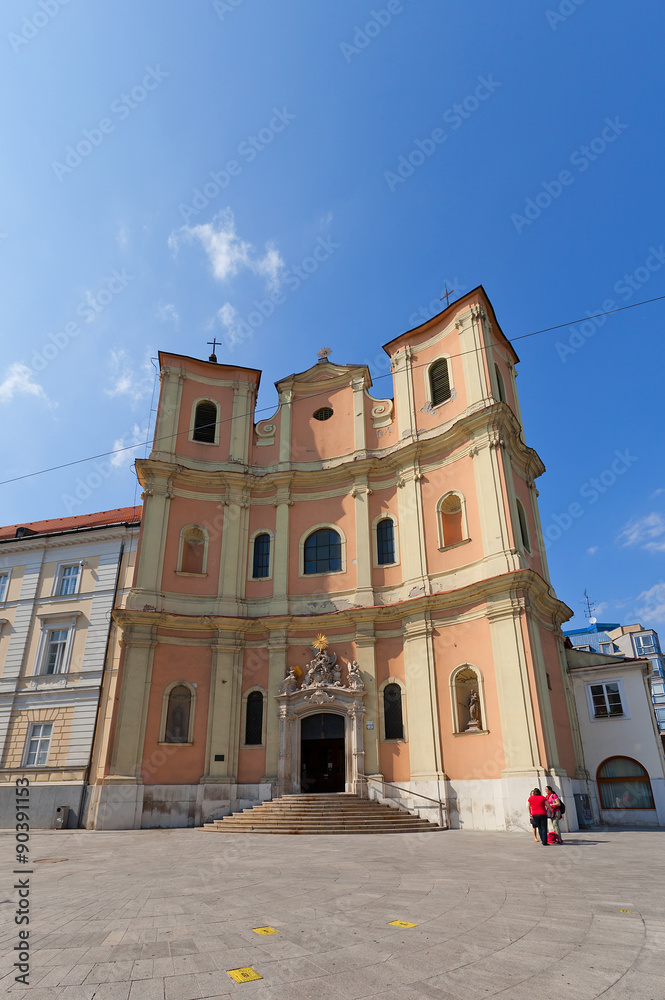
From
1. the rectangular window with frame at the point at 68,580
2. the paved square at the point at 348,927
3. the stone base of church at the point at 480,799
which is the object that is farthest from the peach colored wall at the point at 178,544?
the paved square at the point at 348,927

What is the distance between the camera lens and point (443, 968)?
4652mm

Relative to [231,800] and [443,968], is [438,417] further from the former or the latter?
[443,968]

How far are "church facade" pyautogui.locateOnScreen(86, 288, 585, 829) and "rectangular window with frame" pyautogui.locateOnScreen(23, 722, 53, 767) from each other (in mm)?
2571

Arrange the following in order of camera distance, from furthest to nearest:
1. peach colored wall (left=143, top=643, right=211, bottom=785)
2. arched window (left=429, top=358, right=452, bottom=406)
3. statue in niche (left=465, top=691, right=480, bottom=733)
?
arched window (left=429, top=358, right=452, bottom=406)
peach colored wall (left=143, top=643, right=211, bottom=785)
statue in niche (left=465, top=691, right=480, bottom=733)

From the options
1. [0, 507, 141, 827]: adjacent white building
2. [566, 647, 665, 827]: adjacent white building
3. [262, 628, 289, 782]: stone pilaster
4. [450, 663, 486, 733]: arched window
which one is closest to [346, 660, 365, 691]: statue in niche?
[262, 628, 289, 782]: stone pilaster

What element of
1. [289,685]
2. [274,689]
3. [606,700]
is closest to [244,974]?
[289,685]

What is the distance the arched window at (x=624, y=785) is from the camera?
2067 cm

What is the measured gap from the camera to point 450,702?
65.1 feet

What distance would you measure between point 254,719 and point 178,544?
24.8 feet

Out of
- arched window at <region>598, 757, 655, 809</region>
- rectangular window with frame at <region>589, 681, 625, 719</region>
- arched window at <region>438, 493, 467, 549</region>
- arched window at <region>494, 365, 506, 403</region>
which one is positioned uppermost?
arched window at <region>494, 365, 506, 403</region>

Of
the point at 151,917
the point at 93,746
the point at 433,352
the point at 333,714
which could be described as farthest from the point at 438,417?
the point at 151,917

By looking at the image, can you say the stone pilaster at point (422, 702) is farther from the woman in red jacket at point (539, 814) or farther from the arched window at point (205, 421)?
the arched window at point (205, 421)

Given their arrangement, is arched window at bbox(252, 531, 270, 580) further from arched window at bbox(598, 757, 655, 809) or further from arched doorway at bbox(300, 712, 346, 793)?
arched window at bbox(598, 757, 655, 809)

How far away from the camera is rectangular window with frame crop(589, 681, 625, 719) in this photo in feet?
71.5
